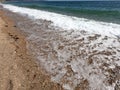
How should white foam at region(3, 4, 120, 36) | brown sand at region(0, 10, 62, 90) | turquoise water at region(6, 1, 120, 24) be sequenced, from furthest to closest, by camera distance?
turquoise water at region(6, 1, 120, 24) → white foam at region(3, 4, 120, 36) → brown sand at region(0, 10, 62, 90)

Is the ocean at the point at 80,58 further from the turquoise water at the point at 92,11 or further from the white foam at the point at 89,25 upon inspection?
the turquoise water at the point at 92,11

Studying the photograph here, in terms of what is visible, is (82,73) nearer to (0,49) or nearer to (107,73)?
(107,73)

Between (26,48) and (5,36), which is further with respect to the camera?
(5,36)

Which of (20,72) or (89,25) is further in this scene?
(89,25)

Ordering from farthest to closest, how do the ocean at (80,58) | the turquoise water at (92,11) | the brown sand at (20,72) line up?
1. the turquoise water at (92,11)
2. the ocean at (80,58)
3. the brown sand at (20,72)

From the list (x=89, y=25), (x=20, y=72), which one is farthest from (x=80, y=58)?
(x=89, y=25)

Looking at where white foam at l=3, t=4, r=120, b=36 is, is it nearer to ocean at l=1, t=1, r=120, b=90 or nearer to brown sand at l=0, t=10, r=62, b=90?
ocean at l=1, t=1, r=120, b=90

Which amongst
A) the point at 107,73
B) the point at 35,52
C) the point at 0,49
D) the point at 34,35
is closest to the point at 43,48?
the point at 35,52

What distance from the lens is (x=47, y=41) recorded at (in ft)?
38.9

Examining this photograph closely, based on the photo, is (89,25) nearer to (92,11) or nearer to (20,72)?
(20,72)

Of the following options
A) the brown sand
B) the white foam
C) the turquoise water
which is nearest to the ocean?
the brown sand

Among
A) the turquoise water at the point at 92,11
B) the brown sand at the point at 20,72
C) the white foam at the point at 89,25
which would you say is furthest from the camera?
the turquoise water at the point at 92,11

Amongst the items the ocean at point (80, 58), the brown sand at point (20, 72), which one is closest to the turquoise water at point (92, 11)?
the ocean at point (80, 58)

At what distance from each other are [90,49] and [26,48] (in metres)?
2.63
